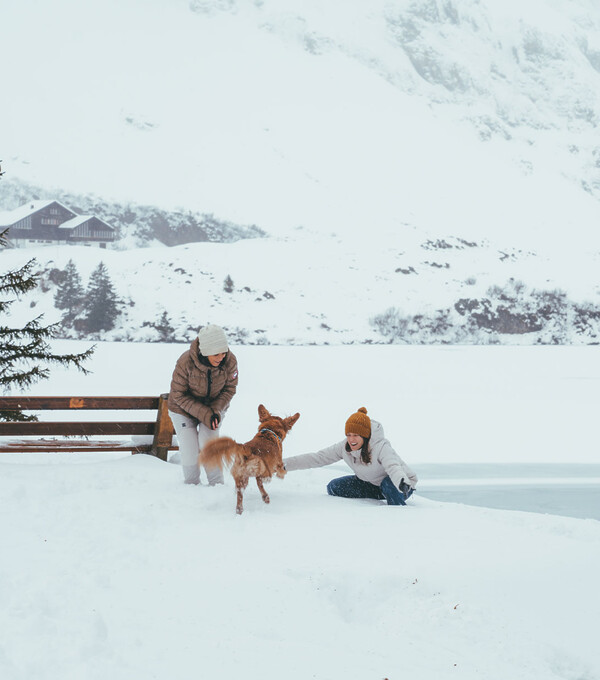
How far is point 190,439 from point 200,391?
0.48 meters

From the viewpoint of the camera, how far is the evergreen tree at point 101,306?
39.9m

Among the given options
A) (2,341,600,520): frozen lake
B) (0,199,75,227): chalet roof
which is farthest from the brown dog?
(0,199,75,227): chalet roof

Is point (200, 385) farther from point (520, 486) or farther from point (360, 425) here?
point (520, 486)

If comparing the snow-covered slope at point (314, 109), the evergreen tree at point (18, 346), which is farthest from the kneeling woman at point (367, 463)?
the snow-covered slope at point (314, 109)

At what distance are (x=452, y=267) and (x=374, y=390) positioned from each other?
39588 millimetres

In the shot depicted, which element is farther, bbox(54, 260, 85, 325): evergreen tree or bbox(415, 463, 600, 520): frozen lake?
bbox(54, 260, 85, 325): evergreen tree

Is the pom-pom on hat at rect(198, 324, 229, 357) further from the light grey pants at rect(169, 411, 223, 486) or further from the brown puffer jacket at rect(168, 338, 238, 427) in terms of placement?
the light grey pants at rect(169, 411, 223, 486)

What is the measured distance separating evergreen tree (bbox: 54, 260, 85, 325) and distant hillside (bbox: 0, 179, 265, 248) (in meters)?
26.5

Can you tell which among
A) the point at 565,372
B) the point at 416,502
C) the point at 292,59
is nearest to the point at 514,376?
the point at 565,372

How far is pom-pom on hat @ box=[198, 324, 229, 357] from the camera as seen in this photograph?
520 cm

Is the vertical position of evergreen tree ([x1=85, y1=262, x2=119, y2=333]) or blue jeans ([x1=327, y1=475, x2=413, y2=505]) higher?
evergreen tree ([x1=85, y1=262, x2=119, y2=333])

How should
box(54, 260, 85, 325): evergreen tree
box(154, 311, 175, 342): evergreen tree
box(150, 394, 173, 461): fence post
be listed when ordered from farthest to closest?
box(54, 260, 85, 325): evergreen tree → box(154, 311, 175, 342): evergreen tree → box(150, 394, 173, 461): fence post

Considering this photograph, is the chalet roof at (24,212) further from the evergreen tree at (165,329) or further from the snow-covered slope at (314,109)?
the evergreen tree at (165,329)

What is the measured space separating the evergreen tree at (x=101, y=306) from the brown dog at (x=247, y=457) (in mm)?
35981
